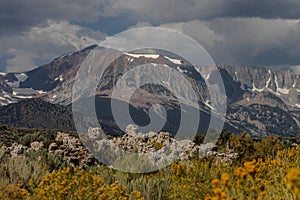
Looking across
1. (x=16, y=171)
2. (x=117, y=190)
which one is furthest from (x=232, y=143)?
(x=117, y=190)

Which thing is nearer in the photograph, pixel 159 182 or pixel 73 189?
pixel 73 189

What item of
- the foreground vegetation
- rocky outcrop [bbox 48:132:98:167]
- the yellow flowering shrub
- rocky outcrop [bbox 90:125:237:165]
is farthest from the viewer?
rocky outcrop [bbox 48:132:98:167]

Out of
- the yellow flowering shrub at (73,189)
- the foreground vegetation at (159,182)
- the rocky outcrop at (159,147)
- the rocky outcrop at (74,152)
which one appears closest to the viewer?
the foreground vegetation at (159,182)

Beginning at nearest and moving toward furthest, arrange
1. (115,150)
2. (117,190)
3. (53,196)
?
1. (53,196)
2. (117,190)
3. (115,150)

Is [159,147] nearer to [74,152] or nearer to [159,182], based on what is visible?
[74,152]

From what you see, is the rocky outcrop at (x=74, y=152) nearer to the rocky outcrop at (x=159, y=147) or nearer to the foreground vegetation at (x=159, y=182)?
the rocky outcrop at (x=159, y=147)

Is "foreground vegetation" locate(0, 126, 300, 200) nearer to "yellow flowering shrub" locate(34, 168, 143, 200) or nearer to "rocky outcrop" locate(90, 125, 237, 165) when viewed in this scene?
"yellow flowering shrub" locate(34, 168, 143, 200)

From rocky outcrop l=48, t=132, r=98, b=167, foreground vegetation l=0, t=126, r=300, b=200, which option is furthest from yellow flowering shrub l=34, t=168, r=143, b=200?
rocky outcrop l=48, t=132, r=98, b=167

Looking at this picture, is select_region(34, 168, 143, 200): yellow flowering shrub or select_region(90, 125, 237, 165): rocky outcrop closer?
select_region(34, 168, 143, 200): yellow flowering shrub

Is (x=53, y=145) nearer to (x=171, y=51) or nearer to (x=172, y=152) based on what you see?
(x=172, y=152)

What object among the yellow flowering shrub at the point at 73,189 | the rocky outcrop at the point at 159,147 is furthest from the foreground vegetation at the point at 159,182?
the rocky outcrop at the point at 159,147

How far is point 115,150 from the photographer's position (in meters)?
22.1

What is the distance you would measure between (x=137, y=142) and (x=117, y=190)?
14069mm

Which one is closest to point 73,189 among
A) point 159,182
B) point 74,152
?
point 159,182
